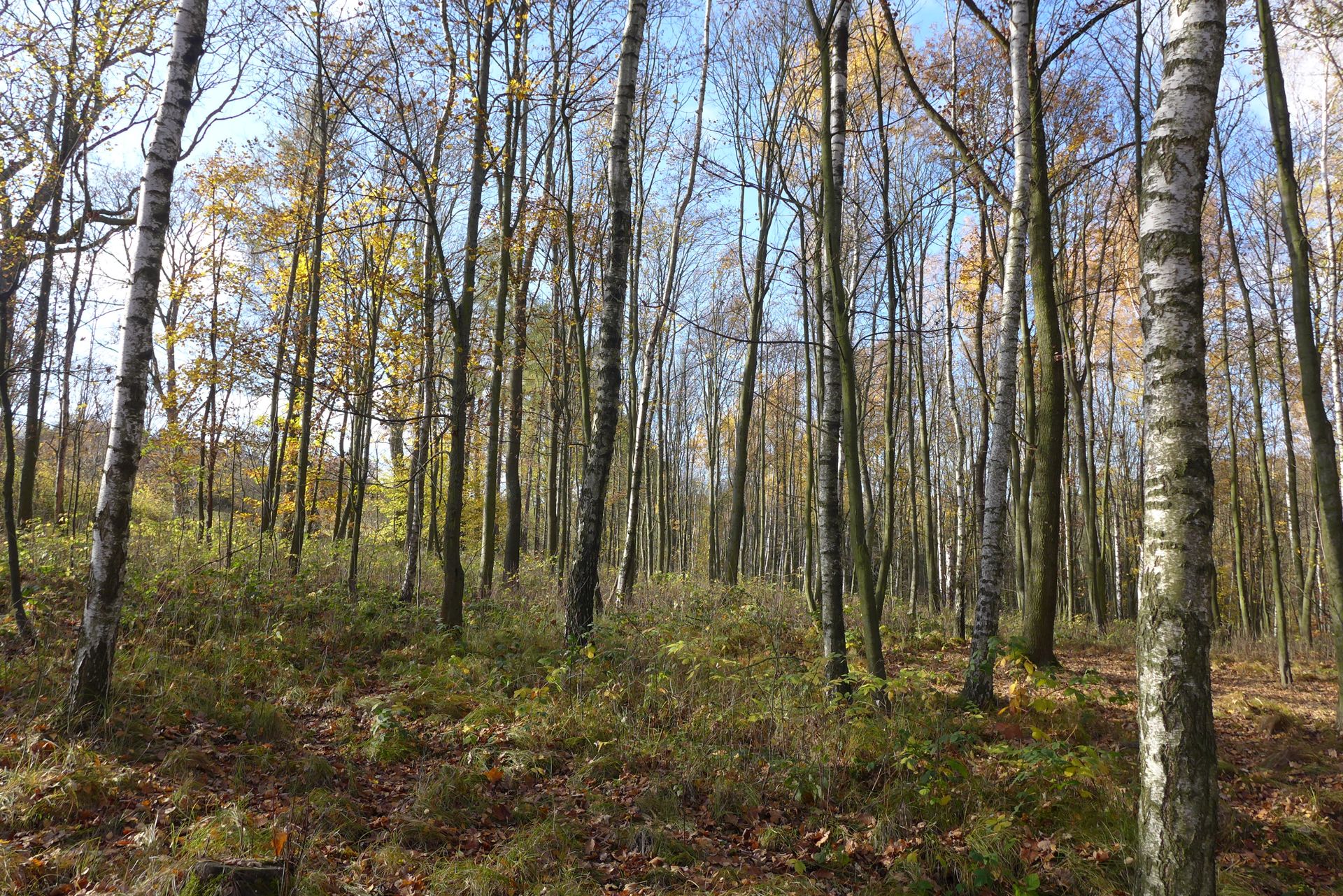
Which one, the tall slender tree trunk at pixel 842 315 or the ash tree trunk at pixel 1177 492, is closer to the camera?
the ash tree trunk at pixel 1177 492

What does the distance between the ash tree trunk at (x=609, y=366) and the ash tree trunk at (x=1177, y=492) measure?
194 inches

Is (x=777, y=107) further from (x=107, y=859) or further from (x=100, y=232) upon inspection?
(x=107, y=859)

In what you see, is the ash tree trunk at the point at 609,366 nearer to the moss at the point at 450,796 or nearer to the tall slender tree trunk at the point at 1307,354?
the moss at the point at 450,796

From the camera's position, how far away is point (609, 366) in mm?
6941

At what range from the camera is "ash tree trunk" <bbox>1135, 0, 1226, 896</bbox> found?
2.42 meters

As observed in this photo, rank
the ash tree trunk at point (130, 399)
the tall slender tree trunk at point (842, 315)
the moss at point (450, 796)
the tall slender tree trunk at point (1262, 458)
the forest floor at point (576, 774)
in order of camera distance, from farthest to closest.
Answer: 1. the tall slender tree trunk at point (1262, 458)
2. the tall slender tree trunk at point (842, 315)
3. the ash tree trunk at point (130, 399)
4. the moss at point (450, 796)
5. the forest floor at point (576, 774)

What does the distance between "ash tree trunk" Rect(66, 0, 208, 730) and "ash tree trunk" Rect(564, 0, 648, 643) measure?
3.68 metres

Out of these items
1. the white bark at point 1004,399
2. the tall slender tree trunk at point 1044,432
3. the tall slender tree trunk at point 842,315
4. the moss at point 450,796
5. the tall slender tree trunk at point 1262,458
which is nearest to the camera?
the moss at point 450,796

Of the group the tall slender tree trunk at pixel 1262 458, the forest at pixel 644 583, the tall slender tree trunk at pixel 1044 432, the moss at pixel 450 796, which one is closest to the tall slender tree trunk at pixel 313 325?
the forest at pixel 644 583

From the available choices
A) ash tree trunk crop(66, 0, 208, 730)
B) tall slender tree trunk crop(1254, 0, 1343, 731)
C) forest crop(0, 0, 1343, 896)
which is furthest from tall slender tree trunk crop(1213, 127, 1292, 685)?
A: ash tree trunk crop(66, 0, 208, 730)

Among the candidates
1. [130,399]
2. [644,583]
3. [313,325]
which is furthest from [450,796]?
[644,583]

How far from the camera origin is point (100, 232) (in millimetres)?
8734

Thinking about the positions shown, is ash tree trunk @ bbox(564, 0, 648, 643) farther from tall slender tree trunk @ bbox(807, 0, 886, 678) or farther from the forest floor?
tall slender tree trunk @ bbox(807, 0, 886, 678)

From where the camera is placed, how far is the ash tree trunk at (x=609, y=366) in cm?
675
